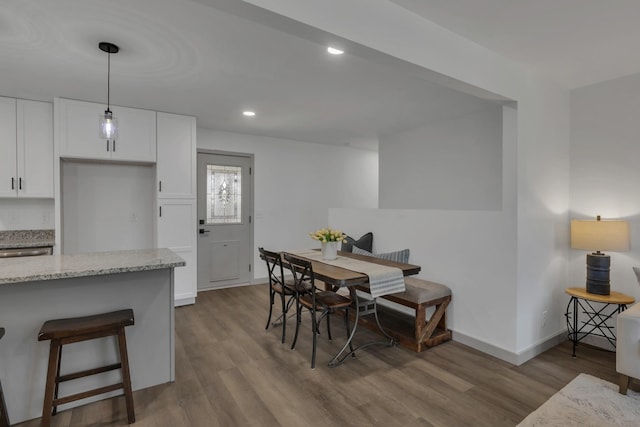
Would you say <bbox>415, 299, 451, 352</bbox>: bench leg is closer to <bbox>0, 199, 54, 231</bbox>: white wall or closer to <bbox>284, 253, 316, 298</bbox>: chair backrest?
<bbox>284, 253, 316, 298</bbox>: chair backrest

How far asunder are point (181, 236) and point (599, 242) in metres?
4.54

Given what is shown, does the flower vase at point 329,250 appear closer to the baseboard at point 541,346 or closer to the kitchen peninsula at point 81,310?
the kitchen peninsula at point 81,310

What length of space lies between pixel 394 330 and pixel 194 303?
271 cm

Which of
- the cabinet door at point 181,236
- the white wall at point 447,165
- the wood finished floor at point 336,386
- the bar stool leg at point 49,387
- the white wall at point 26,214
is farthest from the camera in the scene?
the cabinet door at point 181,236

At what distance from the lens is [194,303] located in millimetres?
4496

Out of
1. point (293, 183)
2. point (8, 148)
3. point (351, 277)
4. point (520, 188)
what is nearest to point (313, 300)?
point (351, 277)

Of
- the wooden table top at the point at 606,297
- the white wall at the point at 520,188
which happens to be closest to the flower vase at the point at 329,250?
the white wall at the point at 520,188

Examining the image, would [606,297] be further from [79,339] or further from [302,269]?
[79,339]

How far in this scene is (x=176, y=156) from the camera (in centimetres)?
431

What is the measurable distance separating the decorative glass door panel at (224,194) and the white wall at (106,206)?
0.88 meters

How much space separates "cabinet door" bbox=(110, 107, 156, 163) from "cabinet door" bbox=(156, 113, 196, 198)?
93 mm

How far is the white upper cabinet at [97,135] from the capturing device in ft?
12.1

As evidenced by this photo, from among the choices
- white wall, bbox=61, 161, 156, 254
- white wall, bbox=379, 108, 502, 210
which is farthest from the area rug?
white wall, bbox=61, 161, 156, 254

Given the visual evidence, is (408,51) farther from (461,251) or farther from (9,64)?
(9,64)
